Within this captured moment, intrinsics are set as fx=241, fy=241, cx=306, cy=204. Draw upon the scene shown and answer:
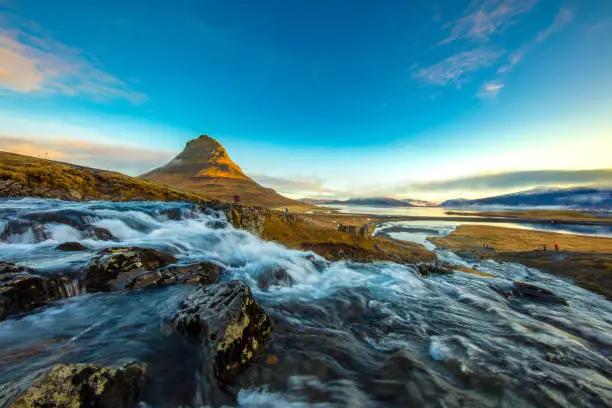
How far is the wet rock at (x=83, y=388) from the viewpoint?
3.92 m

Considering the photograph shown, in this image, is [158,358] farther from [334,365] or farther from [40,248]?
[40,248]

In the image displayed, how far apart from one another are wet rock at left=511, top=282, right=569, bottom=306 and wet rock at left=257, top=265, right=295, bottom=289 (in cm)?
1605

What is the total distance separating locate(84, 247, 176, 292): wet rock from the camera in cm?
1012

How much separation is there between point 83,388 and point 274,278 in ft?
35.7

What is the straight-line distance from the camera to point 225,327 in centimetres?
662

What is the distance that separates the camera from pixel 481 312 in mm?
13250

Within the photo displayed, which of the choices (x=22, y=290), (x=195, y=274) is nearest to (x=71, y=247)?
(x=22, y=290)

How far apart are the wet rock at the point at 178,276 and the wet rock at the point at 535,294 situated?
20.5 metres

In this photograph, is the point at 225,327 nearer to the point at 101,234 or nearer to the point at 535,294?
the point at 101,234

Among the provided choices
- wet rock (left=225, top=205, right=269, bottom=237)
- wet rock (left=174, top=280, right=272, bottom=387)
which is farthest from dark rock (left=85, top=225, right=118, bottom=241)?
wet rock (left=174, top=280, right=272, bottom=387)

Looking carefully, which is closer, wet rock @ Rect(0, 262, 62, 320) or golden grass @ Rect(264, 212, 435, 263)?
wet rock @ Rect(0, 262, 62, 320)

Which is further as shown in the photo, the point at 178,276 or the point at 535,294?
the point at 535,294

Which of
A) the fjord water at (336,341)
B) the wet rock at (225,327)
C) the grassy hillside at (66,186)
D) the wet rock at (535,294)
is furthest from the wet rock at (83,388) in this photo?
the grassy hillside at (66,186)

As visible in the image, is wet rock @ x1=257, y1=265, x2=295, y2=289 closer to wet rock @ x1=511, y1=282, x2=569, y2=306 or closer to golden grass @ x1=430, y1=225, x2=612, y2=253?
wet rock @ x1=511, y1=282, x2=569, y2=306
